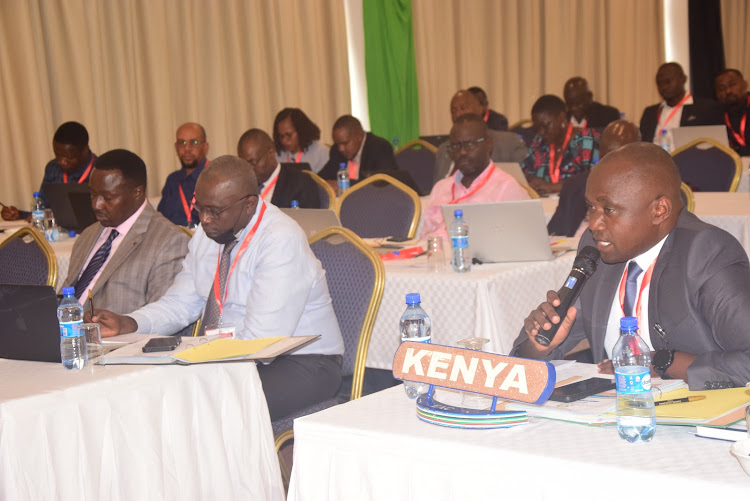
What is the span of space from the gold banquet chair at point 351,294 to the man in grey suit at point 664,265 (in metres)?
1.00

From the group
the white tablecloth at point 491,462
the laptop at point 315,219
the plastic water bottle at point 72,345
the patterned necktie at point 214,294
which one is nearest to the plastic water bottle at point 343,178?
the laptop at point 315,219

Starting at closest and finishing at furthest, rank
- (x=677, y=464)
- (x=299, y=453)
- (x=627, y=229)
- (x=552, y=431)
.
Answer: (x=677, y=464) → (x=552, y=431) → (x=299, y=453) → (x=627, y=229)

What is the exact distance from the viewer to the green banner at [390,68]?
1079 cm

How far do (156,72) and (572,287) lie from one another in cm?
729

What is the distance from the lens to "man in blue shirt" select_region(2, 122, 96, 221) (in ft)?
23.2

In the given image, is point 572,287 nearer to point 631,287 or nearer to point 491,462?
point 631,287

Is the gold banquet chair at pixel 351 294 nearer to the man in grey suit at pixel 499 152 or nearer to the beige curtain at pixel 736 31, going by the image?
the man in grey suit at pixel 499 152

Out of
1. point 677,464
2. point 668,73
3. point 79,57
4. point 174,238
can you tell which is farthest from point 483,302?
point 668,73

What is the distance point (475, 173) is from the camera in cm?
535

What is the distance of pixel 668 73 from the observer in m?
9.80

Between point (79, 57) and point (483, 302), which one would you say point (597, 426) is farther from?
point (79, 57)

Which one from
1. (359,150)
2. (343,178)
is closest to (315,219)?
(343,178)

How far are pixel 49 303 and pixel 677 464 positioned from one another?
1925mm

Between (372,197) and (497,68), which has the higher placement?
(497,68)
